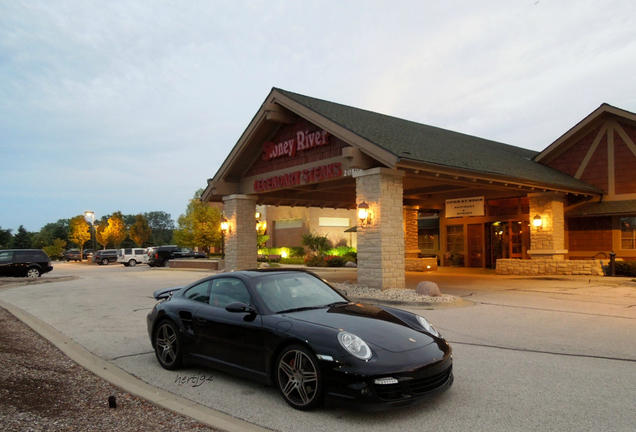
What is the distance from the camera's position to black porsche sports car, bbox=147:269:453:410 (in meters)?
4.36

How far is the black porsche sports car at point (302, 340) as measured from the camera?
4.36 meters

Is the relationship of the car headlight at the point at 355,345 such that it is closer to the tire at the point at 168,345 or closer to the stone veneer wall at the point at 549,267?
the tire at the point at 168,345

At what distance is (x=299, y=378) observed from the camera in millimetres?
4727

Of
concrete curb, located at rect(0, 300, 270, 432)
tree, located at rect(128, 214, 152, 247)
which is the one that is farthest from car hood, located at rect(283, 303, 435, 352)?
tree, located at rect(128, 214, 152, 247)

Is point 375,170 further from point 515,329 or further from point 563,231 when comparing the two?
point 563,231

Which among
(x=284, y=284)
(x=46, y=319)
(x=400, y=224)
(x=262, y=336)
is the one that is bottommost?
(x=46, y=319)

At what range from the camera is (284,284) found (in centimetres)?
583

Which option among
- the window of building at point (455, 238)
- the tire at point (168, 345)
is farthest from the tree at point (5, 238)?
the tire at point (168, 345)

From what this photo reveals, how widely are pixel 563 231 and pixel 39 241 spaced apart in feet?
309

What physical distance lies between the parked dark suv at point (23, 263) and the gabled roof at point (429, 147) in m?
18.4

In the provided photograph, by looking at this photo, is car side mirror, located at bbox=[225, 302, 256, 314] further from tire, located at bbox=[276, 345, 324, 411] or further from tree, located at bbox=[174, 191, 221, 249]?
tree, located at bbox=[174, 191, 221, 249]

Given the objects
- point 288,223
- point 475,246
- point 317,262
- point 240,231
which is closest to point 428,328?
point 240,231

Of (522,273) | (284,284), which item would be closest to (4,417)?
(284,284)

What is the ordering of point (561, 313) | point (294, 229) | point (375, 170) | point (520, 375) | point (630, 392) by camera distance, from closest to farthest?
point (630, 392), point (520, 375), point (561, 313), point (375, 170), point (294, 229)
